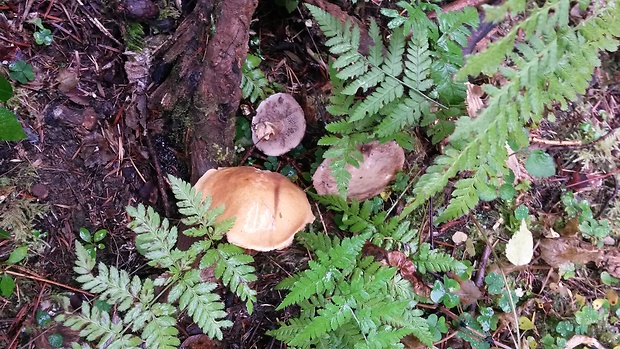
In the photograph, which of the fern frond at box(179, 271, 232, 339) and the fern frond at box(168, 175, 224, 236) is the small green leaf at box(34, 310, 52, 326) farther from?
the fern frond at box(168, 175, 224, 236)

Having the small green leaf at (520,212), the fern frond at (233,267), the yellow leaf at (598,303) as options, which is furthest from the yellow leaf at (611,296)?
the fern frond at (233,267)

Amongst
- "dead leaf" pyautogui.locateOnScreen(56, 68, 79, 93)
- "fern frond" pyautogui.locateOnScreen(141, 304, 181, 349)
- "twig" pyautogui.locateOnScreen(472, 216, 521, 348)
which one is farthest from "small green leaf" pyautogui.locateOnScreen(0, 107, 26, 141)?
"twig" pyautogui.locateOnScreen(472, 216, 521, 348)

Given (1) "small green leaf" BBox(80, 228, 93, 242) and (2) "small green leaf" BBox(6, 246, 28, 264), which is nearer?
(2) "small green leaf" BBox(6, 246, 28, 264)

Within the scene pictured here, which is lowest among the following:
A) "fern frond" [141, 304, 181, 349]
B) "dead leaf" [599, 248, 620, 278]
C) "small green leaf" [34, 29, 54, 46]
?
"dead leaf" [599, 248, 620, 278]

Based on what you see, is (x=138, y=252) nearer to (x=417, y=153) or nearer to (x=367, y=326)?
(x=367, y=326)

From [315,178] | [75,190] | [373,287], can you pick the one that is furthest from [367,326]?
[75,190]

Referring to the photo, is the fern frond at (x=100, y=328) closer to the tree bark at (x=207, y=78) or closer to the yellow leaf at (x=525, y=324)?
the tree bark at (x=207, y=78)
